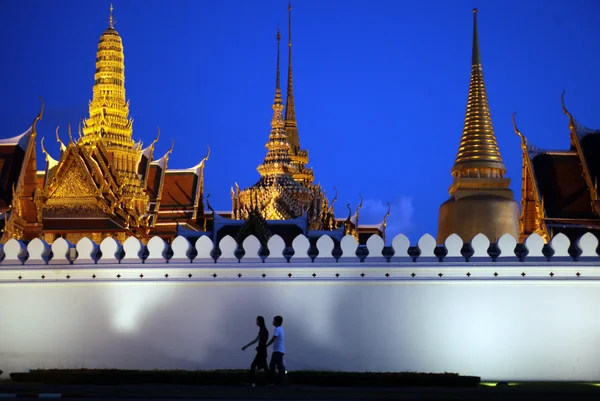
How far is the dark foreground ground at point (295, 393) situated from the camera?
42.4 ft

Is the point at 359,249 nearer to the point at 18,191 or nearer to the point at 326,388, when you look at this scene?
the point at 326,388

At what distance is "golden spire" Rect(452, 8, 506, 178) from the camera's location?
Result: 31.5 metres

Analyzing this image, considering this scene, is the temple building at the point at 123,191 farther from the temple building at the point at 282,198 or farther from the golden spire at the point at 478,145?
the golden spire at the point at 478,145

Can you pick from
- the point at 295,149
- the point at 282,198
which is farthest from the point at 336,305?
the point at 295,149

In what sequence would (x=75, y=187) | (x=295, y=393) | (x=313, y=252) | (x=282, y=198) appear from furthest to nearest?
(x=282, y=198), (x=75, y=187), (x=313, y=252), (x=295, y=393)

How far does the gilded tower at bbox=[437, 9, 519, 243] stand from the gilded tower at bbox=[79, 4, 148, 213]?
10.1m

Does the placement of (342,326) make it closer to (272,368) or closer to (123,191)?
(272,368)

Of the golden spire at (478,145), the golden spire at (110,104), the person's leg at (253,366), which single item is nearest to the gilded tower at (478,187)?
the golden spire at (478,145)

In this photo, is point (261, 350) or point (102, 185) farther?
point (102, 185)

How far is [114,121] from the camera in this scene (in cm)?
3644

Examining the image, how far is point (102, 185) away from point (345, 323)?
1444 centimetres

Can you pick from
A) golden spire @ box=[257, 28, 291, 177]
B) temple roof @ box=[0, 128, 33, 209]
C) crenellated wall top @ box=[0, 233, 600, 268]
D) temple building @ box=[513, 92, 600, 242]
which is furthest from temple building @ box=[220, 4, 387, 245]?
crenellated wall top @ box=[0, 233, 600, 268]

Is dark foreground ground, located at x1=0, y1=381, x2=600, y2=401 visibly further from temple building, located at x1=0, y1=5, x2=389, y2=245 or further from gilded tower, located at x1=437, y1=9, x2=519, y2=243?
gilded tower, located at x1=437, y1=9, x2=519, y2=243

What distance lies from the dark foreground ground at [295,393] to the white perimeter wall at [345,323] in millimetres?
1162
